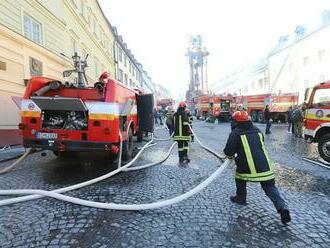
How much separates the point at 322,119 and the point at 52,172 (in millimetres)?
7552

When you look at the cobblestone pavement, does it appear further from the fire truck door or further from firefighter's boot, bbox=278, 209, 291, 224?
the fire truck door

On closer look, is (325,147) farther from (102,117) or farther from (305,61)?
(305,61)

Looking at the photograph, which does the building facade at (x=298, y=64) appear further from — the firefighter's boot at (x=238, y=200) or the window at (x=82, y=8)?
the firefighter's boot at (x=238, y=200)

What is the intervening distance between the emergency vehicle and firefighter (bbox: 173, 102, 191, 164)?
1545 mm

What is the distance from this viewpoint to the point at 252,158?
4629 millimetres

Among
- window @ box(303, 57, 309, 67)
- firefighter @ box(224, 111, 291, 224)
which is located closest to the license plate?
firefighter @ box(224, 111, 291, 224)

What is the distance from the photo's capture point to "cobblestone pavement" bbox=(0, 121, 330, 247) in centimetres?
380

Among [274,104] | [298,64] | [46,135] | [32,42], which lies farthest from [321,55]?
[46,135]

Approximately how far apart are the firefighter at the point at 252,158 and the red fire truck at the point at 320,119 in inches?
216

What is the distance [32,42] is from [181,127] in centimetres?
828

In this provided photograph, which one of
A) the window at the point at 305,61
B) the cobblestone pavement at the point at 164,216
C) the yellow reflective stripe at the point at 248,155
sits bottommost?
the cobblestone pavement at the point at 164,216

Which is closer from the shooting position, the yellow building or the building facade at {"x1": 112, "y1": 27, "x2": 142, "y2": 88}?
the yellow building

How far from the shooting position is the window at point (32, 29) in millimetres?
13953

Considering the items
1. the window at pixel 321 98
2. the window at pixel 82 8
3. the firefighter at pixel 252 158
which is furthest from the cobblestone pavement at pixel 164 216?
the window at pixel 82 8
